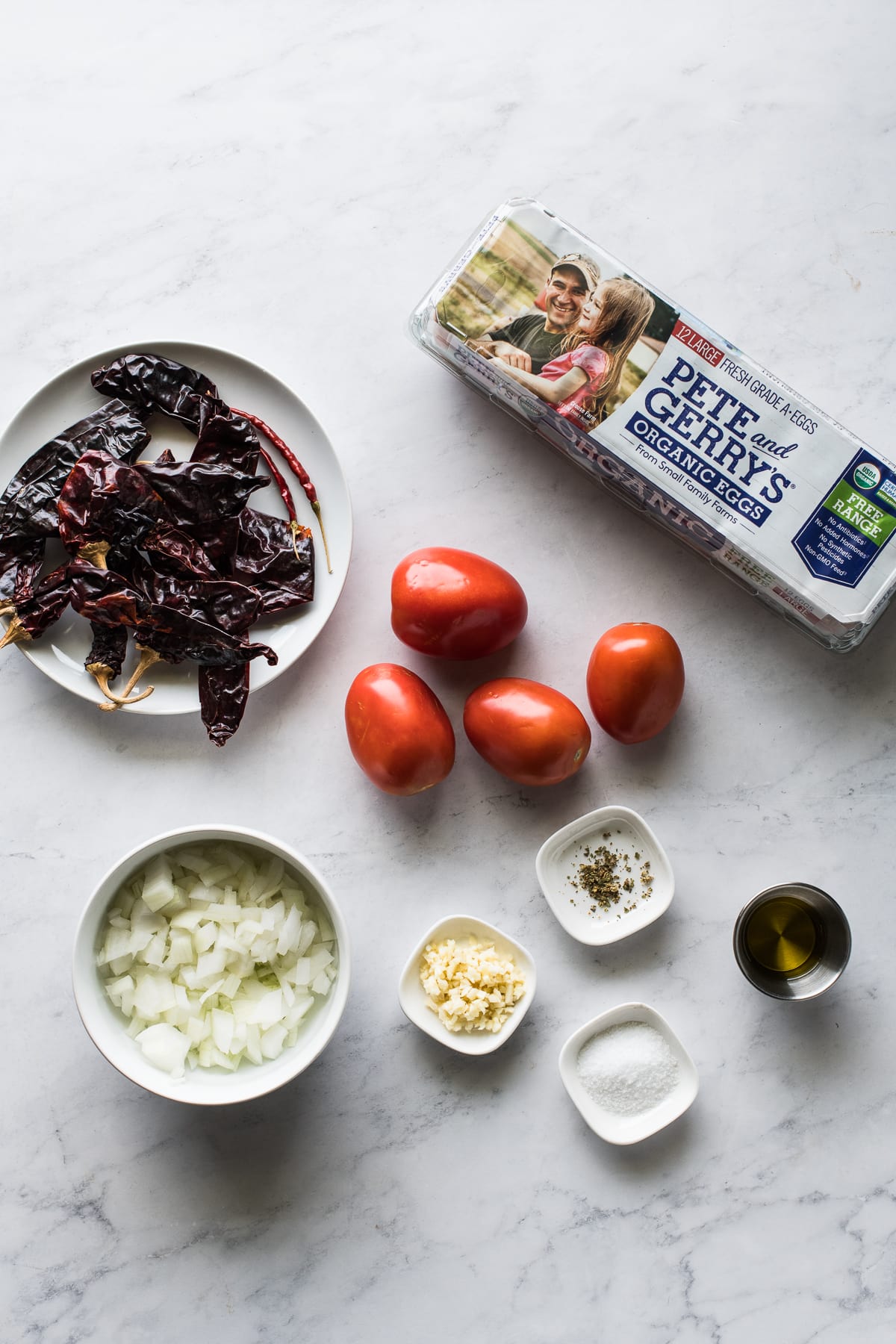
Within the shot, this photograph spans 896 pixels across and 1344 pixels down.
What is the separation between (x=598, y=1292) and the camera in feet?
6.16

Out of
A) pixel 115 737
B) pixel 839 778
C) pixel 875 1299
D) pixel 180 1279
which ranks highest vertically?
pixel 839 778

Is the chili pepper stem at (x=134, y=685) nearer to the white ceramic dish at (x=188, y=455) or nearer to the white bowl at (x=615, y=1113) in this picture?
the white ceramic dish at (x=188, y=455)

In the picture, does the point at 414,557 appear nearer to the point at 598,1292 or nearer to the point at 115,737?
the point at 115,737

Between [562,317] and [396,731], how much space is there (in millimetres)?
823

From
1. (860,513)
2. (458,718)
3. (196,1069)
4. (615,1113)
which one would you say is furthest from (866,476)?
(196,1069)

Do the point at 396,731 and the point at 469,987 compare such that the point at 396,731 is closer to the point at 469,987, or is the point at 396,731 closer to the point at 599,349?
the point at 469,987

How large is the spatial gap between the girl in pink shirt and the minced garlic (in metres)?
1.05

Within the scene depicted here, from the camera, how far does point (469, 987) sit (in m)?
1.76

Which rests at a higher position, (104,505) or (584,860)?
(104,505)

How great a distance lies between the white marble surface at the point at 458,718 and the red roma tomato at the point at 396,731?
0.42 ft

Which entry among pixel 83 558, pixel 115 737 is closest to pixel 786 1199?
pixel 115 737

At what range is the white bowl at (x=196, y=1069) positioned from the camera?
1.63 m

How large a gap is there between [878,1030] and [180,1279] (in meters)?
1.50

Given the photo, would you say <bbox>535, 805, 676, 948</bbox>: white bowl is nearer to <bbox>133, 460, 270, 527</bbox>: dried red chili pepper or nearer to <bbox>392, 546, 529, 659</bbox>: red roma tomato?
<bbox>392, 546, 529, 659</bbox>: red roma tomato
